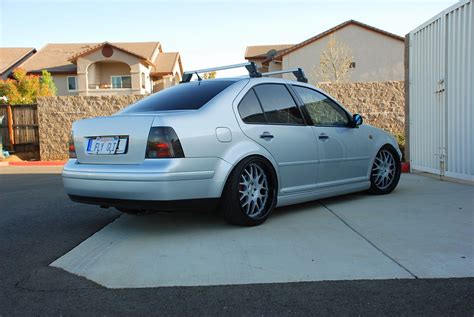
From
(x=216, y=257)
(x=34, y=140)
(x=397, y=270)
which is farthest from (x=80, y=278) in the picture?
(x=34, y=140)

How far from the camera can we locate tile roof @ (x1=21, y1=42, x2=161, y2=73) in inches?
1614

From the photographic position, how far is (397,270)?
3381mm

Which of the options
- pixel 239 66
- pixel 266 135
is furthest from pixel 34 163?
pixel 266 135

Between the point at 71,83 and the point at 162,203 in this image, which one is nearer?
the point at 162,203

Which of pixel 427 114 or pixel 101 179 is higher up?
pixel 427 114

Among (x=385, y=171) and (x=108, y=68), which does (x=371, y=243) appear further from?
(x=108, y=68)

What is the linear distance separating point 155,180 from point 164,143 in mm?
339

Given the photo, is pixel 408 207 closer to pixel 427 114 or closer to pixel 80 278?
pixel 427 114

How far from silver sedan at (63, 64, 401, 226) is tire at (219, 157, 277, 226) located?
0.01 metres

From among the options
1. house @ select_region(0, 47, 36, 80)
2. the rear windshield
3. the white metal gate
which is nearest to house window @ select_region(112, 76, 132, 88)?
house @ select_region(0, 47, 36, 80)

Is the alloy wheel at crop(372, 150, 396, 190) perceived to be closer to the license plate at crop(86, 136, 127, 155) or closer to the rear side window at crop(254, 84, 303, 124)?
the rear side window at crop(254, 84, 303, 124)

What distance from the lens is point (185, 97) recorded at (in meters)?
5.00

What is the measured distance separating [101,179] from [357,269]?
240 cm

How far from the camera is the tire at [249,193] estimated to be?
4.51 meters
